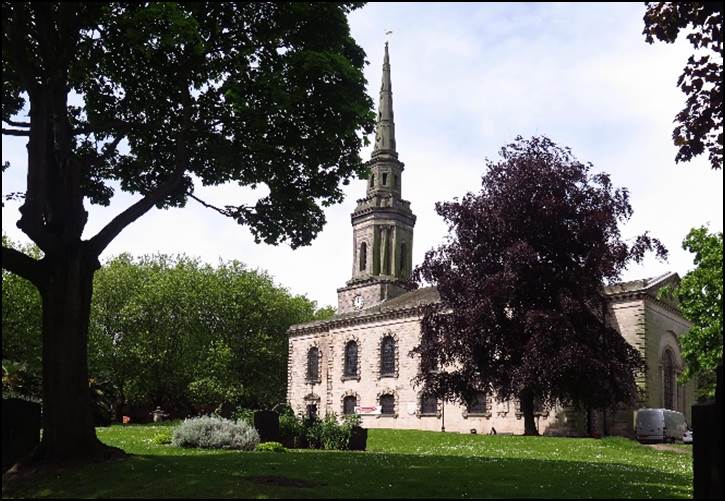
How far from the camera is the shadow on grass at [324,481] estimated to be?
11.1 metres

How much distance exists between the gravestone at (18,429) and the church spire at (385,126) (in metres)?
52.4

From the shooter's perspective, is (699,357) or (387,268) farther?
(387,268)

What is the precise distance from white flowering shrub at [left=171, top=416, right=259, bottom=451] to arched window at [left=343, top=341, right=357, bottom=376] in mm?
33702

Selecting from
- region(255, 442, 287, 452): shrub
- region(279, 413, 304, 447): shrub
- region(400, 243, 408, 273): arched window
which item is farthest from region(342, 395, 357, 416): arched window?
region(255, 442, 287, 452): shrub

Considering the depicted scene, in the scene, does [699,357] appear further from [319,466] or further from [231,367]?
[231,367]

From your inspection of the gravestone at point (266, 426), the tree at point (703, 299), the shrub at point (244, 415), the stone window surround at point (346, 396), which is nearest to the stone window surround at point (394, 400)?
the stone window surround at point (346, 396)

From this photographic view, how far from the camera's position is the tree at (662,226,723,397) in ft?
105

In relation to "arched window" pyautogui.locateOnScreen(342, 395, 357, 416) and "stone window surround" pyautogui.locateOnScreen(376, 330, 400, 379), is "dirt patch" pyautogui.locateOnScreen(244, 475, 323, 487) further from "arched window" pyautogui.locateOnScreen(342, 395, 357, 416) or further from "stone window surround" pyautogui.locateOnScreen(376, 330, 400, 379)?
"arched window" pyautogui.locateOnScreen(342, 395, 357, 416)

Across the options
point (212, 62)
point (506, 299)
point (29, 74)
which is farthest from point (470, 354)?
point (29, 74)

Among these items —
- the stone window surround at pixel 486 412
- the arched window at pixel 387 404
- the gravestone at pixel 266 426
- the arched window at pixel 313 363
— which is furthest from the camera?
the arched window at pixel 313 363

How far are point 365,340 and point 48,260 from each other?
40450 millimetres

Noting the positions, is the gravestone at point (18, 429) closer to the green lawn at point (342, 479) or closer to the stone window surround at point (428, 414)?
the green lawn at point (342, 479)

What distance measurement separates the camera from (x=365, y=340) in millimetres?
53875

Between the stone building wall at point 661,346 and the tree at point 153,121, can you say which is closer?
the tree at point 153,121
